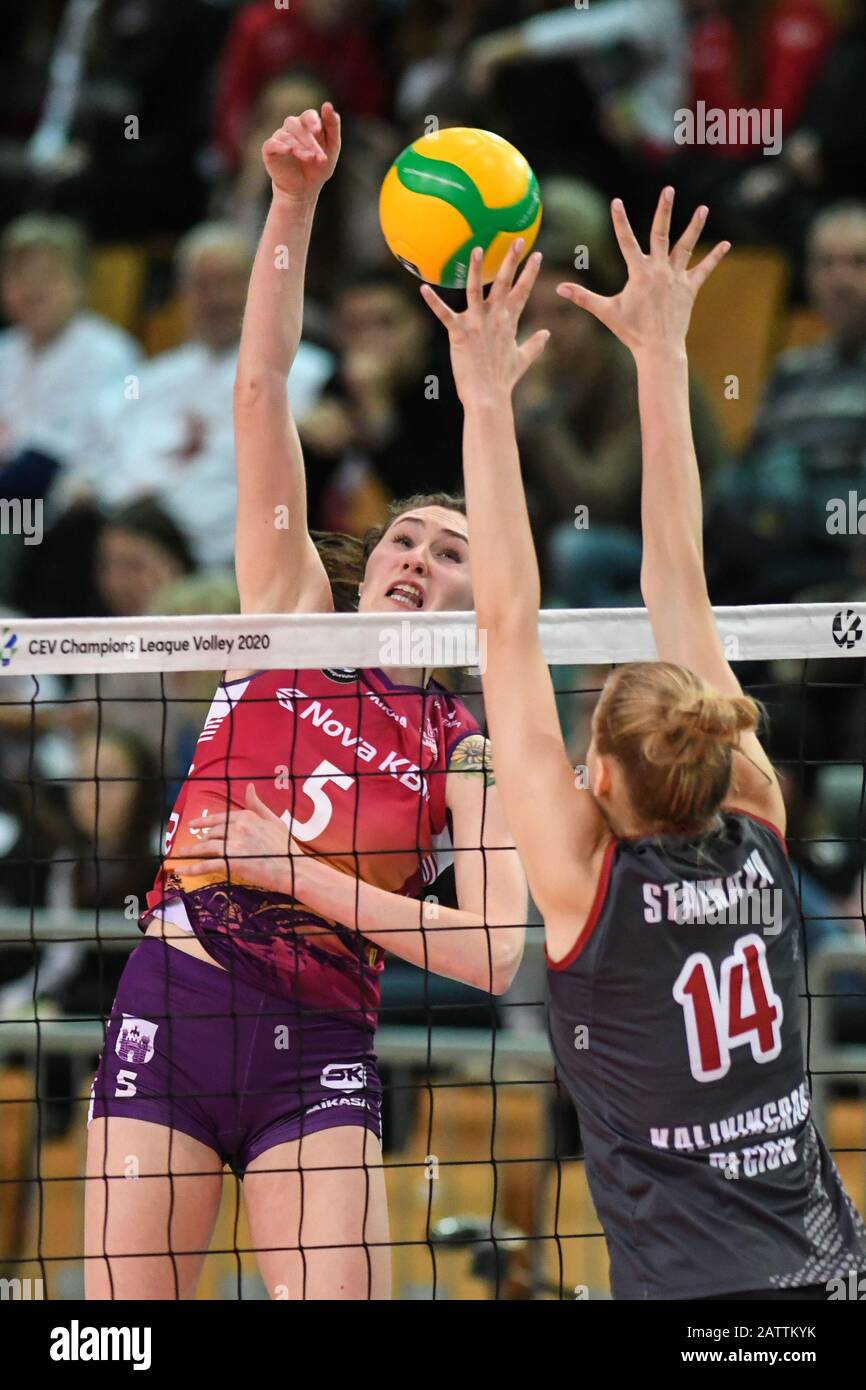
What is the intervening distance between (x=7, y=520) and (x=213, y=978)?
5.32 metres

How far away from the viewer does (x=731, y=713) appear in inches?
119

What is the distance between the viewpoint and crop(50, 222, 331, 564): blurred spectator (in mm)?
8125

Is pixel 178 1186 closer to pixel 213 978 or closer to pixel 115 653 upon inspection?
pixel 213 978

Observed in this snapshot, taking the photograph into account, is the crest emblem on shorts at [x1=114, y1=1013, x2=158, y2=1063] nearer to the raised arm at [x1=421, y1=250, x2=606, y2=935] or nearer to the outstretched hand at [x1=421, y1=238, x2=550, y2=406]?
the raised arm at [x1=421, y1=250, x2=606, y2=935]

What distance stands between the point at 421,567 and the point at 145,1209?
1417 mm

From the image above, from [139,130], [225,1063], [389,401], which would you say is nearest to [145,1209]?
[225,1063]

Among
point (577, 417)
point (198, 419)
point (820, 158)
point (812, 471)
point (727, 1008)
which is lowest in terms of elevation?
point (727, 1008)

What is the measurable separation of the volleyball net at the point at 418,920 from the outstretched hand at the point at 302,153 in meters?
0.92

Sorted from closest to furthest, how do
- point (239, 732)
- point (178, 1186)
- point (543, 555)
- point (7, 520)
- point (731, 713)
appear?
point (731, 713) < point (178, 1186) < point (239, 732) < point (543, 555) < point (7, 520)

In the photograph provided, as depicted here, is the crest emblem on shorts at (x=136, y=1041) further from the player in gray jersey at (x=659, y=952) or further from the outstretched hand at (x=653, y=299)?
the outstretched hand at (x=653, y=299)

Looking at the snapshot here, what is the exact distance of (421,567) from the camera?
12.9 ft

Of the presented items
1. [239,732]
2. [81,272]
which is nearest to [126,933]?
[239,732]

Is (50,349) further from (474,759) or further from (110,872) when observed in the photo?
(474,759)

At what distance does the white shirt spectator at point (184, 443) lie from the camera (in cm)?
812
